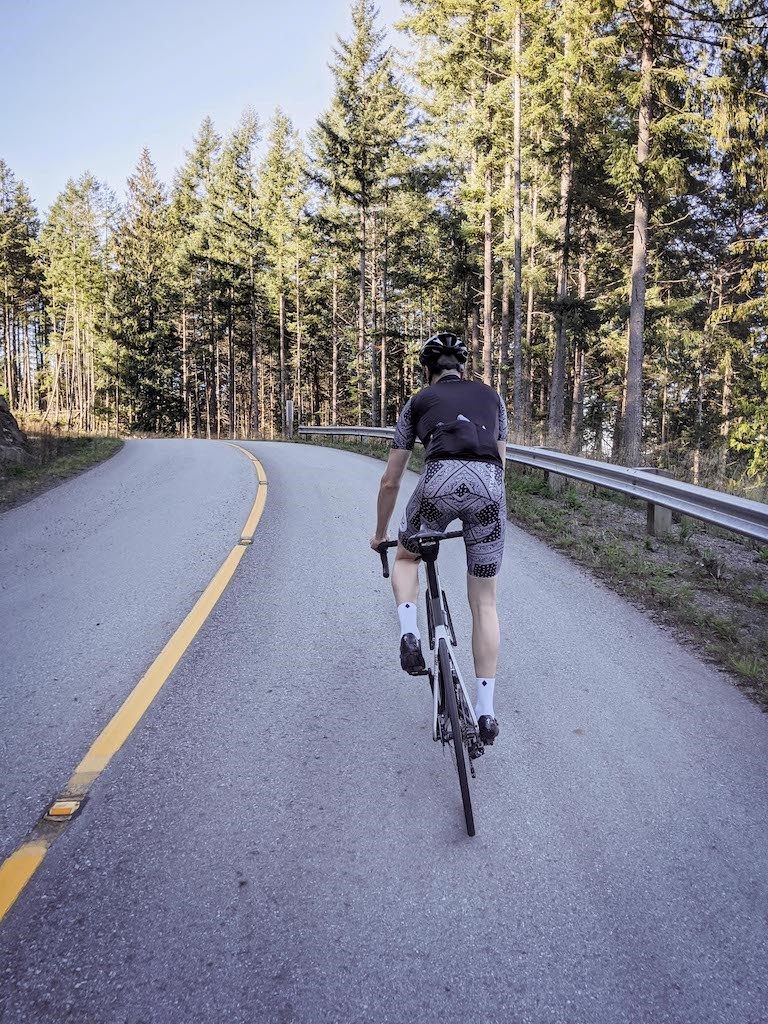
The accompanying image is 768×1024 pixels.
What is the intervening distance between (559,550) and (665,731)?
403cm

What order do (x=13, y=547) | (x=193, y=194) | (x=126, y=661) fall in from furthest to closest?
(x=193, y=194) < (x=13, y=547) < (x=126, y=661)

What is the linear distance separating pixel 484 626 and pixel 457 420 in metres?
1.02

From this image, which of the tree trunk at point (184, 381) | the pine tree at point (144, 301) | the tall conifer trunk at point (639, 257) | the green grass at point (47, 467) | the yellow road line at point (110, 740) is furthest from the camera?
the tree trunk at point (184, 381)

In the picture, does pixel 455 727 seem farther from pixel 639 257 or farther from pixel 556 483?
pixel 639 257

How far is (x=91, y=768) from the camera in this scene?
2.92 m

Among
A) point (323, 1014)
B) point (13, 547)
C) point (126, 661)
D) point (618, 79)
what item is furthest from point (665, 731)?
point (618, 79)

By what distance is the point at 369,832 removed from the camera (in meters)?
2.53

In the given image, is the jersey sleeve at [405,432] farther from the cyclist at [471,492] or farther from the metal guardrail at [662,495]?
Result: the metal guardrail at [662,495]

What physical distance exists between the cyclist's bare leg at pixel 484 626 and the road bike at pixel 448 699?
0.14 m

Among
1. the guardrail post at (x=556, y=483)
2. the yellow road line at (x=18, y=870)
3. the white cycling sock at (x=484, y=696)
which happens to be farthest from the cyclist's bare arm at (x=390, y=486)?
the guardrail post at (x=556, y=483)

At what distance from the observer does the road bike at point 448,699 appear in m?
2.53

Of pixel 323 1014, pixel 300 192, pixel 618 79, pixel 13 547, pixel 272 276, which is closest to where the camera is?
pixel 323 1014

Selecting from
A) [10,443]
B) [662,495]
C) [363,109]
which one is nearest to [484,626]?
[662,495]

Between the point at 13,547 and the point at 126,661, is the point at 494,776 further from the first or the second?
the point at 13,547
